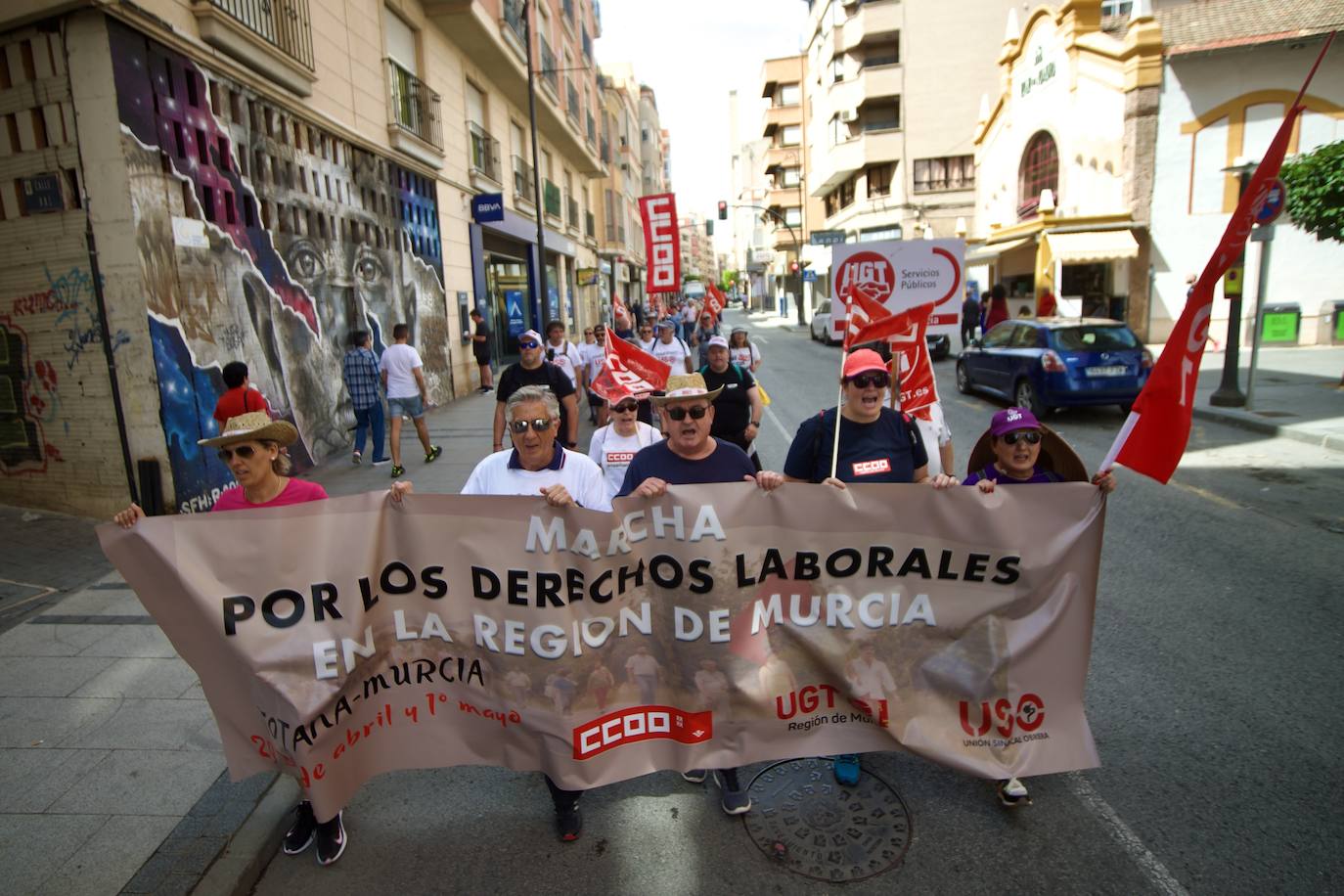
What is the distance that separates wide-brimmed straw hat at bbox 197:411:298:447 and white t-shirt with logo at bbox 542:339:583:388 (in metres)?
7.06

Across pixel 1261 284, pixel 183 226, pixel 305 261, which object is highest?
pixel 183 226

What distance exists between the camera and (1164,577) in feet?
18.2

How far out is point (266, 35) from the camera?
9.45 meters

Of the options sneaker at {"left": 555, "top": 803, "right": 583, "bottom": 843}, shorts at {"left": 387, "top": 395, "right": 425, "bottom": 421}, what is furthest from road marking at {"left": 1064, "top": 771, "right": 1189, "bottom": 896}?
shorts at {"left": 387, "top": 395, "right": 425, "bottom": 421}

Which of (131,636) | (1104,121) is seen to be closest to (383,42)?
(131,636)

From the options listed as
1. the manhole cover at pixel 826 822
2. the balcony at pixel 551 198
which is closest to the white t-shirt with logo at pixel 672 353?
the manhole cover at pixel 826 822

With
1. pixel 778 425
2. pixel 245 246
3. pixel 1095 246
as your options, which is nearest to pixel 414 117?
pixel 245 246

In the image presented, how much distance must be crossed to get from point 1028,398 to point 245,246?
1112cm

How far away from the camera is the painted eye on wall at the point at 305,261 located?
10.1 m

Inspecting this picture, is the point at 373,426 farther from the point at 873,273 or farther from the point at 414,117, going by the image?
the point at 414,117

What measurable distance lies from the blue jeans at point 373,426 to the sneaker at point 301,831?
7.53 meters

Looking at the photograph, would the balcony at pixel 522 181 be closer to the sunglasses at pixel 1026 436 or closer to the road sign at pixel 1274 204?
the road sign at pixel 1274 204

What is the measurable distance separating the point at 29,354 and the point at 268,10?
16.6 ft

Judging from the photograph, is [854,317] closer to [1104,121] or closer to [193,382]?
[193,382]
